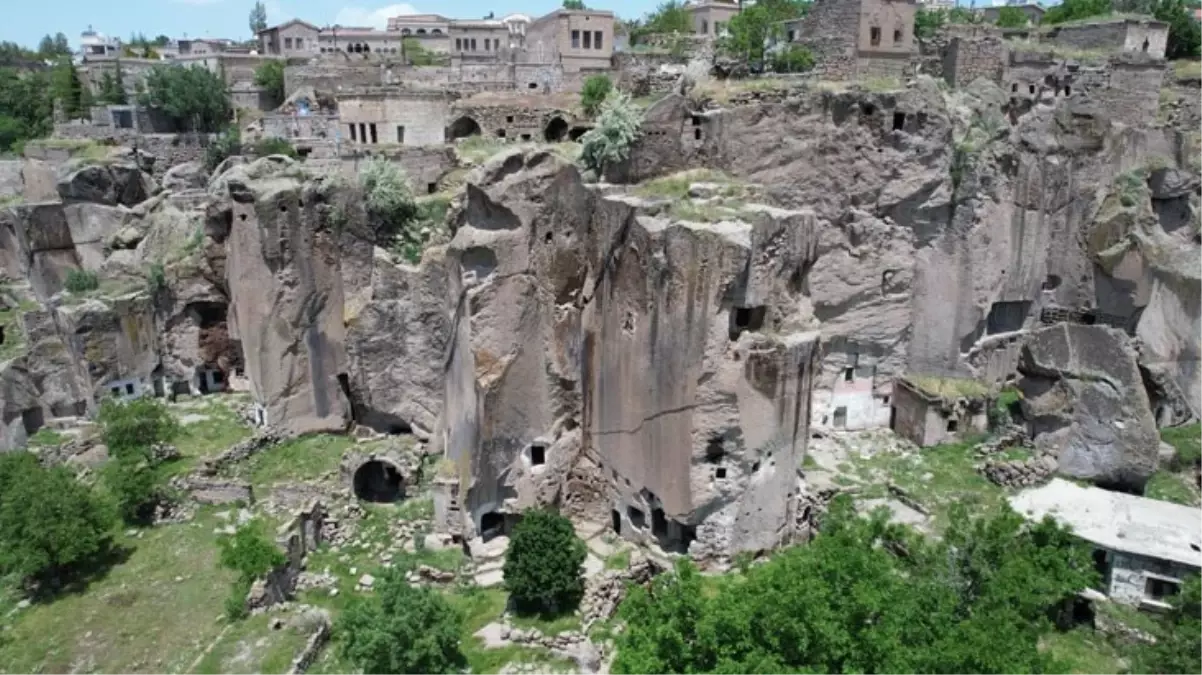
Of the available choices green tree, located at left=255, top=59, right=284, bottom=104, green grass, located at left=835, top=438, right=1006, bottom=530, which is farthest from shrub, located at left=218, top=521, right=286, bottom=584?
green tree, located at left=255, top=59, right=284, bottom=104

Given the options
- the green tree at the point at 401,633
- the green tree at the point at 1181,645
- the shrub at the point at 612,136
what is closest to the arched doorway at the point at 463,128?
the shrub at the point at 612,136

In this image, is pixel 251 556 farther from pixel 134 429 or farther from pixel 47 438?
pixel 47 438

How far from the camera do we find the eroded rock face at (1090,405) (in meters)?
20.0

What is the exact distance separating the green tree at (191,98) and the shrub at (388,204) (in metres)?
21.2

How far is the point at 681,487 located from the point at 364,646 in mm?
6417

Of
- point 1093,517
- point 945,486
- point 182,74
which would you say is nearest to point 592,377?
point 945,486

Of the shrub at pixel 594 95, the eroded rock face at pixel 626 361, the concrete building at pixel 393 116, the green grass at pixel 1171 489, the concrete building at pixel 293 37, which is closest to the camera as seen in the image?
the eroded rock face at pixel 626 361

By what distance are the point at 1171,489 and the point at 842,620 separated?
13.2 metres

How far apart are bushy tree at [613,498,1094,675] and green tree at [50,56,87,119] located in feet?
154

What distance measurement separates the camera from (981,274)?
23031mm

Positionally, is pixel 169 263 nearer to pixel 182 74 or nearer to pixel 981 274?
pixel 182 74

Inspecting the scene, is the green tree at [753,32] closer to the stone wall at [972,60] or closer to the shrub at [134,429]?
the stone wall at [972,60]

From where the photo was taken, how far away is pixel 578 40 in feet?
130

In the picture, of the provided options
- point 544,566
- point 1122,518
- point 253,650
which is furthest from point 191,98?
point 1122,518
